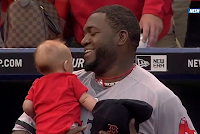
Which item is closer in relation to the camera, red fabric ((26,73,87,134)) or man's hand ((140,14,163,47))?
red fabric ((26,73,87,134))

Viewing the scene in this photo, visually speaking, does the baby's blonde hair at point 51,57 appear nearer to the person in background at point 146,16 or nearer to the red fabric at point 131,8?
the person in background at point 146,16

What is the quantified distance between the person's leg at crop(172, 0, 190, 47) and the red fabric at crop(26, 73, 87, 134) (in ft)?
7.00

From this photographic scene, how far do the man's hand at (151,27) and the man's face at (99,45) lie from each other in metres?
0.86

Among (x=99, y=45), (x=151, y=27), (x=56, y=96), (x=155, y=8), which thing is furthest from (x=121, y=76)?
(x=155, y=8)

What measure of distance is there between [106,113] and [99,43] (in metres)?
0.37

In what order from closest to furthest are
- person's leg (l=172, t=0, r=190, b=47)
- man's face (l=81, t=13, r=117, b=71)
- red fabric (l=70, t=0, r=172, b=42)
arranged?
man's face (l=81, t=13, r=117, b=71), red fabric (l=70, t=0, r=172, b=42), person's leg (l=172, t=0, r=190, b=47)

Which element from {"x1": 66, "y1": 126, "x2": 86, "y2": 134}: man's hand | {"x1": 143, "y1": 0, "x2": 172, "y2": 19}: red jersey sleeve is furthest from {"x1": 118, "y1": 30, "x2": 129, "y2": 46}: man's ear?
{"x1": 143, "y1": 0, "x2": 172, "y2": 19}: red jersey sleeve

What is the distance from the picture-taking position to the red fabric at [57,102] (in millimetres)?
2398

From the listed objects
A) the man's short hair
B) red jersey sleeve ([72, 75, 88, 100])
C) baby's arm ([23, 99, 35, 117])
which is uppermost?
the man's short hair

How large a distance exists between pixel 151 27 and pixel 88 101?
110 cm

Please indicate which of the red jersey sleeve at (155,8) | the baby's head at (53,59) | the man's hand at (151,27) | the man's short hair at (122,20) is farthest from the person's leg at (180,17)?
the baby's head at (53,59)

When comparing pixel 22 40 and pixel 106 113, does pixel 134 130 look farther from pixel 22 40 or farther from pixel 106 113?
pixel 22 40

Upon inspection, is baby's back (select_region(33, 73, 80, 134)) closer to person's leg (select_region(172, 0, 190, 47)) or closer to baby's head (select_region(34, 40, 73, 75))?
baby's head (select_region(34, 40, 73, 75))

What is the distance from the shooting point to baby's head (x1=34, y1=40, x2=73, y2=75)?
2.50 meters
